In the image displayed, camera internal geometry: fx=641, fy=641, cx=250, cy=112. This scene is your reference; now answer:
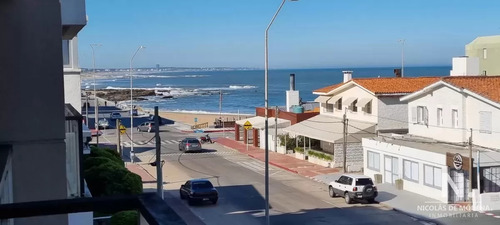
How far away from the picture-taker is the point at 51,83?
4.98 meters

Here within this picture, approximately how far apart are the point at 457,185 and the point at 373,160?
6.81 metres

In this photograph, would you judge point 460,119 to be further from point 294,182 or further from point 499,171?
point 294,182

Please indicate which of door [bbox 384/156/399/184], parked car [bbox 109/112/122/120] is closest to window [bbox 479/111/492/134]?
door [bbox 384/156/399/184]

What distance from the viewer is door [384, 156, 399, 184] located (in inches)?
1236

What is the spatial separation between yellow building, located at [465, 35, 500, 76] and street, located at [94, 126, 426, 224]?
2075 cm

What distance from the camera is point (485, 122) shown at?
92.2 ft

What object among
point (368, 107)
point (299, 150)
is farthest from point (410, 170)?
point (299, 150)

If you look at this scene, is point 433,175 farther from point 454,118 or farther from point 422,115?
point 422,115

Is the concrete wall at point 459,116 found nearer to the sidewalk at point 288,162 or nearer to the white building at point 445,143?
the white building at point 445,143

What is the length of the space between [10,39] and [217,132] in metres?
61.3

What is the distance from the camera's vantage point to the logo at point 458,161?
2552cm

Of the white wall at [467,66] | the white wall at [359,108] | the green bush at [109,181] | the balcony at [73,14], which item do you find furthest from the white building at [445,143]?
the balcony at [73,14]

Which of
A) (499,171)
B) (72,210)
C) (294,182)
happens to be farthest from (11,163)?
(294,182)

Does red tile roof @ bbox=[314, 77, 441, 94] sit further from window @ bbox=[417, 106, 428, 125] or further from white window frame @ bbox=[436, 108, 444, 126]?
white window frame @ bbox=[436, 108, 444, 126]
